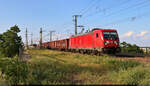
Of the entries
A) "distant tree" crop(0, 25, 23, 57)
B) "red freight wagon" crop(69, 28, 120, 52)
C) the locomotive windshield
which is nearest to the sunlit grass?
"red freight wagon" crop(69, 28, 120, 52)

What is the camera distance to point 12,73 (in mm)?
7480

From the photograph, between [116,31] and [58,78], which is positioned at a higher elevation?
[116,31]

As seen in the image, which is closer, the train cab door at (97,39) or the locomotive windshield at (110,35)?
the locomotive windshield at (110,35)

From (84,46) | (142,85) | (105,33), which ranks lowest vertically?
(142,85)

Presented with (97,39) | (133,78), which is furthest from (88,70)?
(97,39)

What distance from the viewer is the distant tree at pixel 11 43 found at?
22.2 metres

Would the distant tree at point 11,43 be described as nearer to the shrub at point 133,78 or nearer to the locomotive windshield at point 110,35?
the locomotive windshield at point 110,35

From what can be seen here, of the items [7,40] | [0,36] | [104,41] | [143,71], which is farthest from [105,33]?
[0,36]

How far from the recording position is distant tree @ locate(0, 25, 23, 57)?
22.2 metres

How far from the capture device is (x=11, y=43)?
74.2 feet

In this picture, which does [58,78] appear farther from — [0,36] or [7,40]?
[0,36]

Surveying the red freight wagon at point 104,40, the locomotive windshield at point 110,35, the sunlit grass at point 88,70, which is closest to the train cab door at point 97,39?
the red freight wagon at point 104,40

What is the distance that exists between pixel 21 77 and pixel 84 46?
16.5 metres

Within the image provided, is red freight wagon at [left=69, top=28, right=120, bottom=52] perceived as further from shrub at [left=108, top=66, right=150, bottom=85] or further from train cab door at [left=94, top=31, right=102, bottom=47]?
shrub at [left=108, top=66, right=150, bottom=85]
